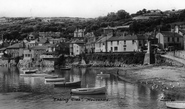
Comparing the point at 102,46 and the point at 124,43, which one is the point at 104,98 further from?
the point at 102,46

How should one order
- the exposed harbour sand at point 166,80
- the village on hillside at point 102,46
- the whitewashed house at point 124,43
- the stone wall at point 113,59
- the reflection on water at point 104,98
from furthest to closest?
1. the whitewashed house at point 124,43
2. the village on hillside at point 102,46
3. the stone wall at point 113,59
4. the exposed harbour sand at point 166,80
5. the reflection on water at point 104,98

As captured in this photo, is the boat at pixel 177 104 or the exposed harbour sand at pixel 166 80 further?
the exposed harbour sand at pixel 166 80

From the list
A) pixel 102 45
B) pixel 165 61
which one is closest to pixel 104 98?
pixel 165 61

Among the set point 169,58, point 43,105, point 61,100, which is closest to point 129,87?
point 61,100

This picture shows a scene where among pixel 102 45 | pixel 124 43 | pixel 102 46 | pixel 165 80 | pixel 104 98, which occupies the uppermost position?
pixel 124 43

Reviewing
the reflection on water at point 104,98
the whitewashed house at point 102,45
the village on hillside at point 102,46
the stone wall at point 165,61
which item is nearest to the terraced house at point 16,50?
the village on hillside at point 102,46

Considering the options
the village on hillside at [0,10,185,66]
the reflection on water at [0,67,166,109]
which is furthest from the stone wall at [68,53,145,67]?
the reflection on water at [0,67,166,109]

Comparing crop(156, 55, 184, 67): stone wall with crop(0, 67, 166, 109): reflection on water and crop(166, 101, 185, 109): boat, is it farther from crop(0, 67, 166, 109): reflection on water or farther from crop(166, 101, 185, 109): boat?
crop(166, 101, 185, 109): boat

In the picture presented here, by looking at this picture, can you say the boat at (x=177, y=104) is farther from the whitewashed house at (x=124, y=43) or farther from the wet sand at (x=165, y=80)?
the whitewashed house at (x=124, y=43)

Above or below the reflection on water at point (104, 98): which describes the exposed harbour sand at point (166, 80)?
above

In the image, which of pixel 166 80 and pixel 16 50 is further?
pixel 16 50

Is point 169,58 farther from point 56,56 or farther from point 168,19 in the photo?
point 168,19
